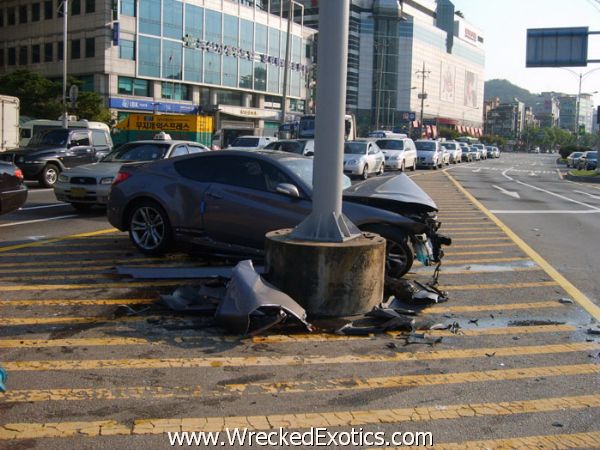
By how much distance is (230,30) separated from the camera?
224ft

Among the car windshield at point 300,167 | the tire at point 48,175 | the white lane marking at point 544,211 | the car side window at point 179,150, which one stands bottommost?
the white lane marking at point 544,211

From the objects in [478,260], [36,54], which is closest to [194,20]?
[36,54]

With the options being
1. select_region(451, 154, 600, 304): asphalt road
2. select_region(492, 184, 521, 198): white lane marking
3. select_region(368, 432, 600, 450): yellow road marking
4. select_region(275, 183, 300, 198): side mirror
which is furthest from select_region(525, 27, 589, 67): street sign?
select_region(368, 432, 600, 450): yellow road marking

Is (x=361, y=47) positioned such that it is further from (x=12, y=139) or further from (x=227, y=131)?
(x=12, y=139)

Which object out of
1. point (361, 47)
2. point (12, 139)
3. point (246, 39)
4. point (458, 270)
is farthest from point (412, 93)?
point (458, 270)

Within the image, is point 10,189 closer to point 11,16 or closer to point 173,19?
point 173,19

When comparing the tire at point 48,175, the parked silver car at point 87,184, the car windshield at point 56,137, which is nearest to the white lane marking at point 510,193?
the parked silver car at point 87,184

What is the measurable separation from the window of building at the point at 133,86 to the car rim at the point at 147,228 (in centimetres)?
5150

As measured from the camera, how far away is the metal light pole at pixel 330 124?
6332mm

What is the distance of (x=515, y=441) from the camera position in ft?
12.8

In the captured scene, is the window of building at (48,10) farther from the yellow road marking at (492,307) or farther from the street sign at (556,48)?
the yellow road marking at (492,307)

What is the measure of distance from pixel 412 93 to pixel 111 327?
122 metres

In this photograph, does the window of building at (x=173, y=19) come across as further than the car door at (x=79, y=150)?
Yes

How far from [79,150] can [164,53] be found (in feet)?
142
